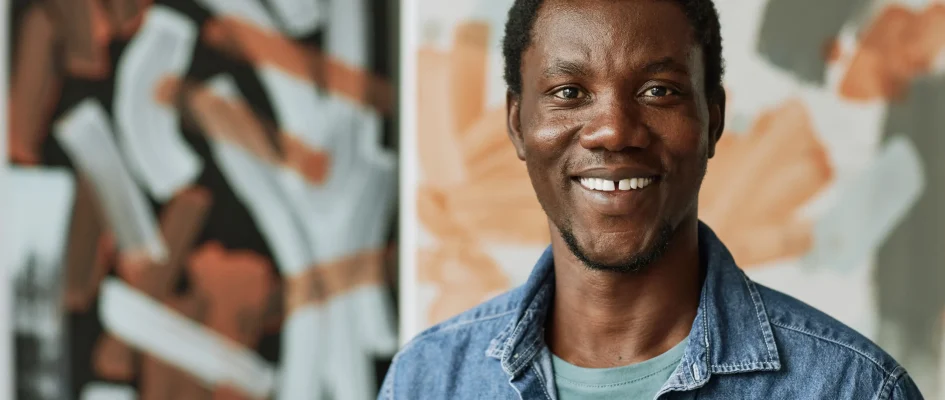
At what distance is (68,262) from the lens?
2.27m

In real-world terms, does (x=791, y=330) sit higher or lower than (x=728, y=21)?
lower

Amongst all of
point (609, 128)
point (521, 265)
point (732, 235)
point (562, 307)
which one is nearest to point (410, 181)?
point (521, 265)

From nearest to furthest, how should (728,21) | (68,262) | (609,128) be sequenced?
(609,128) → (728,21) → (68,262)

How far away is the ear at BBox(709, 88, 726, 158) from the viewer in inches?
50.9

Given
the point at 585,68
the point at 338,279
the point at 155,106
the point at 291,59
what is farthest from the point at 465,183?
the point at 585,68

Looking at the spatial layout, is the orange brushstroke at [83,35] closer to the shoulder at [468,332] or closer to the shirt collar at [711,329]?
the shoulder at [468,332]

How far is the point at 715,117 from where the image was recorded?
130 cm

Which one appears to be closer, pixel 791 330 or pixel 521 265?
pixel 791 330

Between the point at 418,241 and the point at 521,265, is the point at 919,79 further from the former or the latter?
the point at 418,241

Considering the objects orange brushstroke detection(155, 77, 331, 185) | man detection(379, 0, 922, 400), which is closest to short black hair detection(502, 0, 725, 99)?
man detection(379, 0, 922, 400)

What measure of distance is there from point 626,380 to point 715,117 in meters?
0.38

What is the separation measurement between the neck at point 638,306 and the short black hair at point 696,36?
0.21m

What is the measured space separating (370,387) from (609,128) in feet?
4.23

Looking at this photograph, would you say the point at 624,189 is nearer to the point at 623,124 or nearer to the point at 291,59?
the point at 623,124
